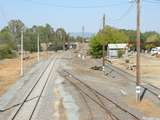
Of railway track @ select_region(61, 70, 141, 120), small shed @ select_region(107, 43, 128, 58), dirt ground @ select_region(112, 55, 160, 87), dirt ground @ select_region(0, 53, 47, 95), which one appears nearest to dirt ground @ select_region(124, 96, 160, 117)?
railway track @ select_region(61, 70, 141, 120)

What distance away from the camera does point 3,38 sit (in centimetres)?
15125

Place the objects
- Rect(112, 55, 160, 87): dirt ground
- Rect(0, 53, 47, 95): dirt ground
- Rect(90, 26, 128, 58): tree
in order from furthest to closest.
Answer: Rect(90, 26, 128, 58): tree
Rect(112, 55, 160, 87): dirt ground
Rect(0, 53, 47, 95): dirt ground

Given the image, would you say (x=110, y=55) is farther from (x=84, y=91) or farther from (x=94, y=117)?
(x=94, y=117)

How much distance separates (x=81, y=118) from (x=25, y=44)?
131992 mm

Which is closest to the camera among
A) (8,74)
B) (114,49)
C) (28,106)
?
(28,106)

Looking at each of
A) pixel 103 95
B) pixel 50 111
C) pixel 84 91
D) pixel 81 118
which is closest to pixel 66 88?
pixel 84 91

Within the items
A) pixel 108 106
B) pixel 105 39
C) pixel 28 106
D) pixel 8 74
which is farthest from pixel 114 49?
pixel 28 106

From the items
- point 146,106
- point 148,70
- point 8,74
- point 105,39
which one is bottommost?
point 148,70

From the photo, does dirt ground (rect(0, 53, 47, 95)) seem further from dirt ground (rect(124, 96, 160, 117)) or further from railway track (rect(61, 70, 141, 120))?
dirt ground (rect(124, 96, 160, 117))

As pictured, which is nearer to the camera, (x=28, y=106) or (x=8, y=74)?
(x=28, y=106)

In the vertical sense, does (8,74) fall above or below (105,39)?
below

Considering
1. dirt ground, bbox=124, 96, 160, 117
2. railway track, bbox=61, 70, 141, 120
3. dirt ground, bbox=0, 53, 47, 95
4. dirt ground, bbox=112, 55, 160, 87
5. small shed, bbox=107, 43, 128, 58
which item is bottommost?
dirt ground, bbox=112, 55, 160, 87

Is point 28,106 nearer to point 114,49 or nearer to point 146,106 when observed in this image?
point 146,106

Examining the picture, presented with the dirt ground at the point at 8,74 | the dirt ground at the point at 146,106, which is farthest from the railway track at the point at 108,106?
the dirt ground at the point at 8,74
